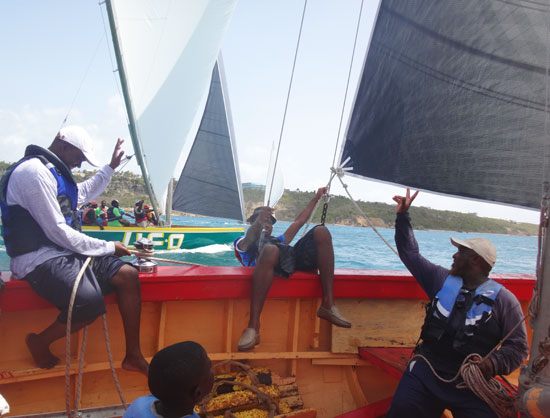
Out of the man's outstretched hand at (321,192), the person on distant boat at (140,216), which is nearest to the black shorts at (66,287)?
the man's outstretched hand at (321,192)

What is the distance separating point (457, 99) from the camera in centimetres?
274

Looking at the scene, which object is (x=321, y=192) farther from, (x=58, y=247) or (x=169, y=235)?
(x=169, y=235)

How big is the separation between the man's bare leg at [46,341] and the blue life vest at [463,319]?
1957 millimetres

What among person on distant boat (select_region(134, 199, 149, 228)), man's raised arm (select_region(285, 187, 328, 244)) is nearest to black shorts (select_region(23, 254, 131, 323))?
man's raised arm (select_region(285, 187, 328, 244))

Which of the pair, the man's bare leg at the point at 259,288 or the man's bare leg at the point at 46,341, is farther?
the man's bare leg at the point at 259,288

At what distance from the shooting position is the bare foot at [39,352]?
2178 mm

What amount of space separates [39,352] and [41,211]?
87 centimetres

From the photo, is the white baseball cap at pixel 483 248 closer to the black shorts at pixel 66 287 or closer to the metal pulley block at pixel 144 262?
the metal pulley block at pixel 144 262

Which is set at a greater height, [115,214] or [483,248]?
[483,248]

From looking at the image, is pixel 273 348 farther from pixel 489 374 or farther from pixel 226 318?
pixel 489 374

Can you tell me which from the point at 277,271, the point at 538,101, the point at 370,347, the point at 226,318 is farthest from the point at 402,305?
the point at 538,101

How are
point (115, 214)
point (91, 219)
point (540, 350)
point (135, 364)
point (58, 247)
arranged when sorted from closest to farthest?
point (540, 350) < point (58, 247) < point (135, 364) < point (91, 219) < point (115, 214)

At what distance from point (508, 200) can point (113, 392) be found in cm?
301

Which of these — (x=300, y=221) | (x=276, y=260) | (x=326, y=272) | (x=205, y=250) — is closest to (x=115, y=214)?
(x=205, y=250)
